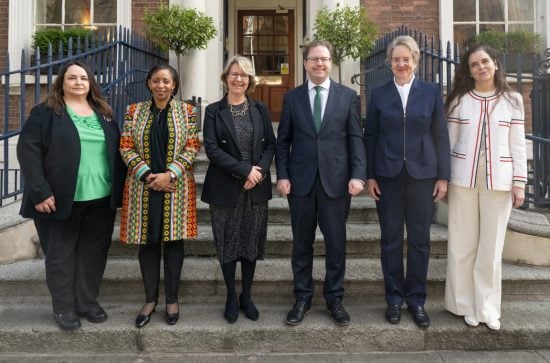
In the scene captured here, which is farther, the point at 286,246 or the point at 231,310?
the point at 286,246

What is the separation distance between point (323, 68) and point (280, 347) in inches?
75.1


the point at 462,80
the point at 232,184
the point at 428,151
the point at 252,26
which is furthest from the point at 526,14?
the point at 232,184

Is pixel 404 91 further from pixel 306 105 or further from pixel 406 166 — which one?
pixel 306 105

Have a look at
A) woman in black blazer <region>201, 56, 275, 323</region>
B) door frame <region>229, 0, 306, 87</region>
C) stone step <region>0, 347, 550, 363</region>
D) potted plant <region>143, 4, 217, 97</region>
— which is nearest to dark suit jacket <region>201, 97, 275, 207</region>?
woman in black blazer <region>201, 56, 275, 323</region>

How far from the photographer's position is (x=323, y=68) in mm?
3076

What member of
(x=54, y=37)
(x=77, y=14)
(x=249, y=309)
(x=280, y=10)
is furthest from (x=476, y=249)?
(x=77, y=14)

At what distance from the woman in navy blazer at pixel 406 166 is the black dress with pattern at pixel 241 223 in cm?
84

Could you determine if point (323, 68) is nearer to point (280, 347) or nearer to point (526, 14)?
point (280, 347)

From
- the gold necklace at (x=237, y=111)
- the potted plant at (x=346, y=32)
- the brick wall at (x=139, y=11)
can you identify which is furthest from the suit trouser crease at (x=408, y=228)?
the brick wall at (x=139, y=11)

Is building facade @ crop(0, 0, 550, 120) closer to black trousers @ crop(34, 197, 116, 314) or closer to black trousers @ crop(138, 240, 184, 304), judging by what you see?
black trousers @ crop(34, 197, 116, 314)

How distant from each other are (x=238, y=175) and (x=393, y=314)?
4.69ft

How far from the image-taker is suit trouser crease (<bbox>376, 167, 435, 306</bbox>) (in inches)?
121

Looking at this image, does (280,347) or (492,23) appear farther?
(492,23)

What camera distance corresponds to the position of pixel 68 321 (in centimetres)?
305
